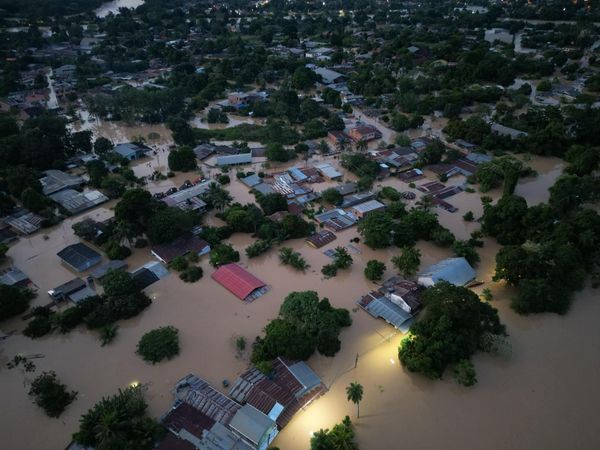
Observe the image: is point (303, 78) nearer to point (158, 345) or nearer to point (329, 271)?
point (329, 271)

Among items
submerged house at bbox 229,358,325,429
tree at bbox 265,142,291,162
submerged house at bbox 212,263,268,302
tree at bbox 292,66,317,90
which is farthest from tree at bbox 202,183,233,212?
tree at bbox 292,66,317,90

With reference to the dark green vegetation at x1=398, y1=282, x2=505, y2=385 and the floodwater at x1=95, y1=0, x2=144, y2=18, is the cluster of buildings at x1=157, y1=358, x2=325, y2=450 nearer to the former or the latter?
the dark green vegetation at x1=398, y1=282, x2=505, y2=385

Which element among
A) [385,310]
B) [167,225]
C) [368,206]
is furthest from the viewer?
[368,206]

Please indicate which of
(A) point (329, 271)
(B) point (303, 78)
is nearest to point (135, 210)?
(A) point (329, 271)

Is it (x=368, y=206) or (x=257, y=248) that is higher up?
(x=257, y=248)

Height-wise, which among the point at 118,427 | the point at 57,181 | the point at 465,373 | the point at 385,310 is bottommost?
the point at 57,181

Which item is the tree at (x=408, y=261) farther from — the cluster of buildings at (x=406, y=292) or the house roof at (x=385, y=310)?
the house roof at (x=385, y=310)

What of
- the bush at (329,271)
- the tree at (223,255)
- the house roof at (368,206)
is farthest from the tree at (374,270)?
the tree at (223,255)

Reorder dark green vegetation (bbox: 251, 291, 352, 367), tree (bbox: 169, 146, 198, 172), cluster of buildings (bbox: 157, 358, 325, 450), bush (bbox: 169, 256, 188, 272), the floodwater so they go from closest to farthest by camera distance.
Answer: cluster of buildings (bbox: 157, 358, 325, 450)
dark green vegetation (bbox: 251, 291, 352, 367)
bush (bbox: 169, 256, 188, 272)
tree (bbox: 169, 146, 198, 172)
the floodwater
